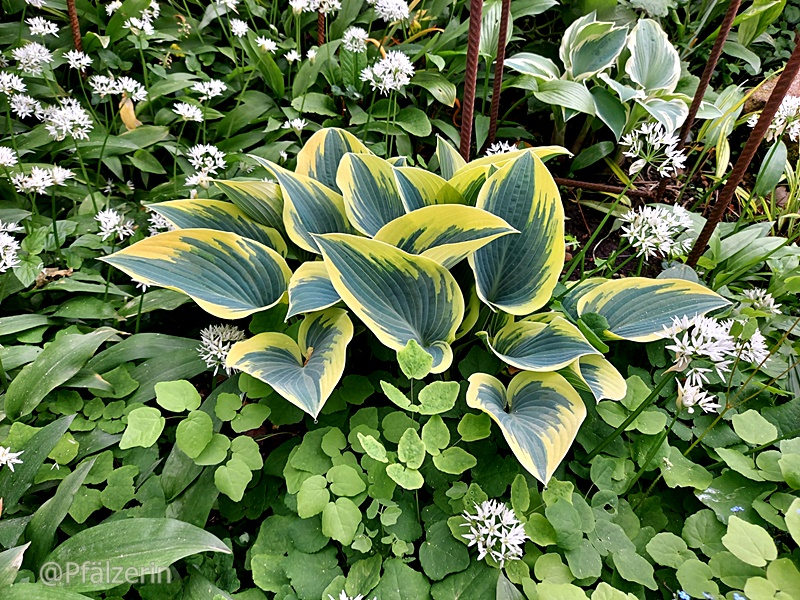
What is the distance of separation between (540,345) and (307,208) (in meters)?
0.76

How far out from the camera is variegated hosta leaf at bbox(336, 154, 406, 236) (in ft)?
4.66

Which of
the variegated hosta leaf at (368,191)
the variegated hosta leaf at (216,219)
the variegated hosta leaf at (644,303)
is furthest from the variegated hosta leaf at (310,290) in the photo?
the variegated hosta leaf at (644,303)

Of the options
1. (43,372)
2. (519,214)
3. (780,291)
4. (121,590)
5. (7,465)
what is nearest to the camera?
(121,590)

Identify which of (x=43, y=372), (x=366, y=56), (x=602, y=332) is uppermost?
(x=366, y=56)

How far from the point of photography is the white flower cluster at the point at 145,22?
199 centimetres

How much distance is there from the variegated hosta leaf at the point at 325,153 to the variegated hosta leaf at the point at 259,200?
6.0 inches

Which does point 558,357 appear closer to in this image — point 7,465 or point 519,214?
point 519,214

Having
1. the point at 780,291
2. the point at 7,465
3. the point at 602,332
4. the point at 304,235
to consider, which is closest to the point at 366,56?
the point at 304,235

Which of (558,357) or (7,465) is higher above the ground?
(558,357)

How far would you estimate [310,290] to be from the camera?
1277 millimetres

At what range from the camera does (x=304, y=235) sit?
146 centimetres

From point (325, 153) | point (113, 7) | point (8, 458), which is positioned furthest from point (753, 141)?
point (113, 7)

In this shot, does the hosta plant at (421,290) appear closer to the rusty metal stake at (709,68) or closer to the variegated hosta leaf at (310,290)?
the variegated hosta leaf at (310,290)

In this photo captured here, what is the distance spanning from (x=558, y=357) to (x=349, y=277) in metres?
0.54
